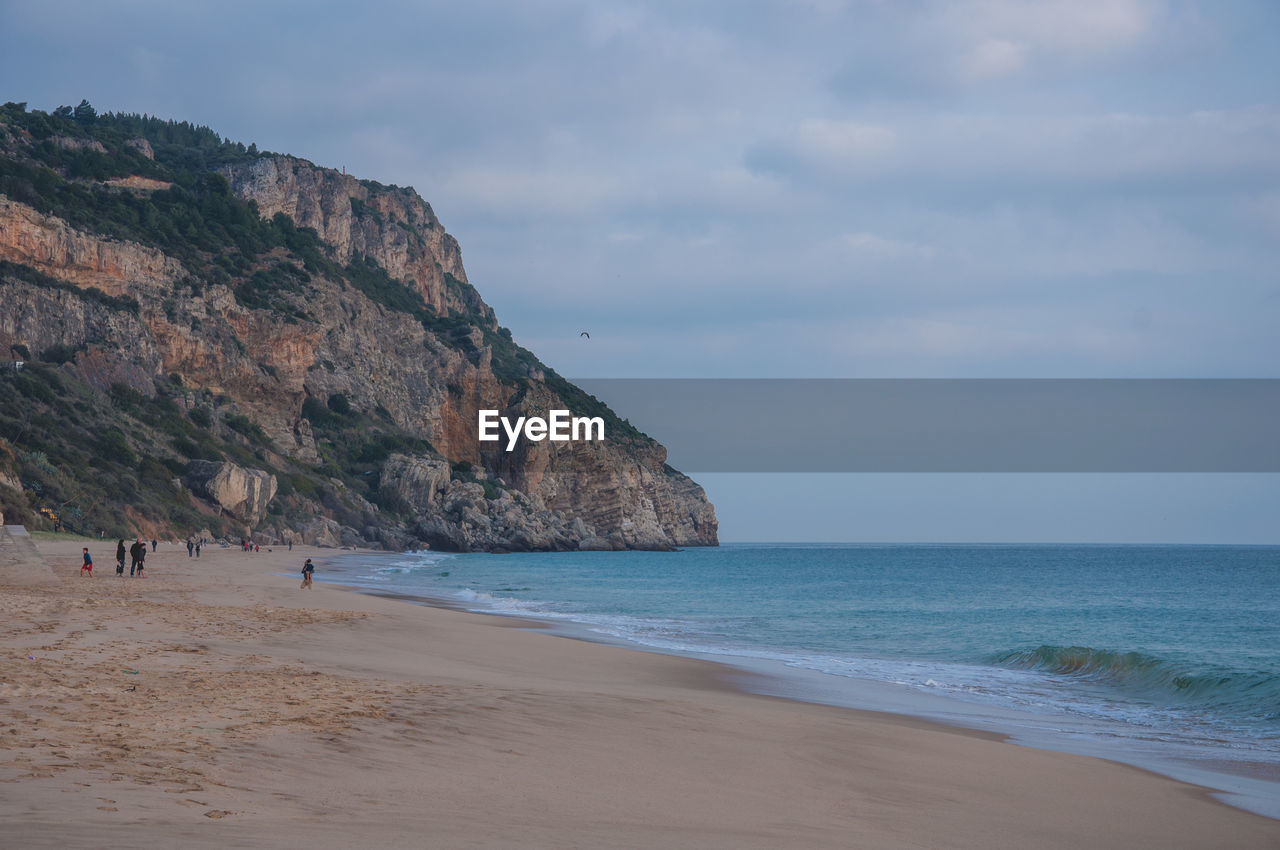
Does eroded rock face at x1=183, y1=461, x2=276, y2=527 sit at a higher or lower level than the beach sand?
higher

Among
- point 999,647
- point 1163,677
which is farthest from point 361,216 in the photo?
point 1163,677

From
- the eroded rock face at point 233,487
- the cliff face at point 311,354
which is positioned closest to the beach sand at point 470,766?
the eroded rock face at point 233,487

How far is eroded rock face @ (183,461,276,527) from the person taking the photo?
56125mm

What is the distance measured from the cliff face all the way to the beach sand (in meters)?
46.7

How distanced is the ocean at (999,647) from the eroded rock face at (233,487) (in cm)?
1120

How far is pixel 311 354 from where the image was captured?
82.6 metres

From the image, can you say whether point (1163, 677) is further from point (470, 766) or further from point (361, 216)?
point (361, 216)

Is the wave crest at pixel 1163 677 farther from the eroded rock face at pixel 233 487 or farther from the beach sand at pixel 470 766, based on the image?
the eroded rock face at pixel 233 487

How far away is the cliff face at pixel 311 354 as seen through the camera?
63375 millimetres

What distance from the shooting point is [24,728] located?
6.54m

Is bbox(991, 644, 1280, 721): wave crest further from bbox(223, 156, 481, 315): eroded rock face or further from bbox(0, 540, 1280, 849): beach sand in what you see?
bbox(223, 156, 481, 315): eroded rock face

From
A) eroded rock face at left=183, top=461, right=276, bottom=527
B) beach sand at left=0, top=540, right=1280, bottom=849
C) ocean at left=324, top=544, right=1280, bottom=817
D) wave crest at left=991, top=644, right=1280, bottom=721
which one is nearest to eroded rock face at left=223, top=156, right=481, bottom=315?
eroded rock face at left=183, top=461, right=276, bottom=527

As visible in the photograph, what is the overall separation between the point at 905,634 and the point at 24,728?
23.3 metres

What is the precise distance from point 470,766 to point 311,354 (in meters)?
81.6
